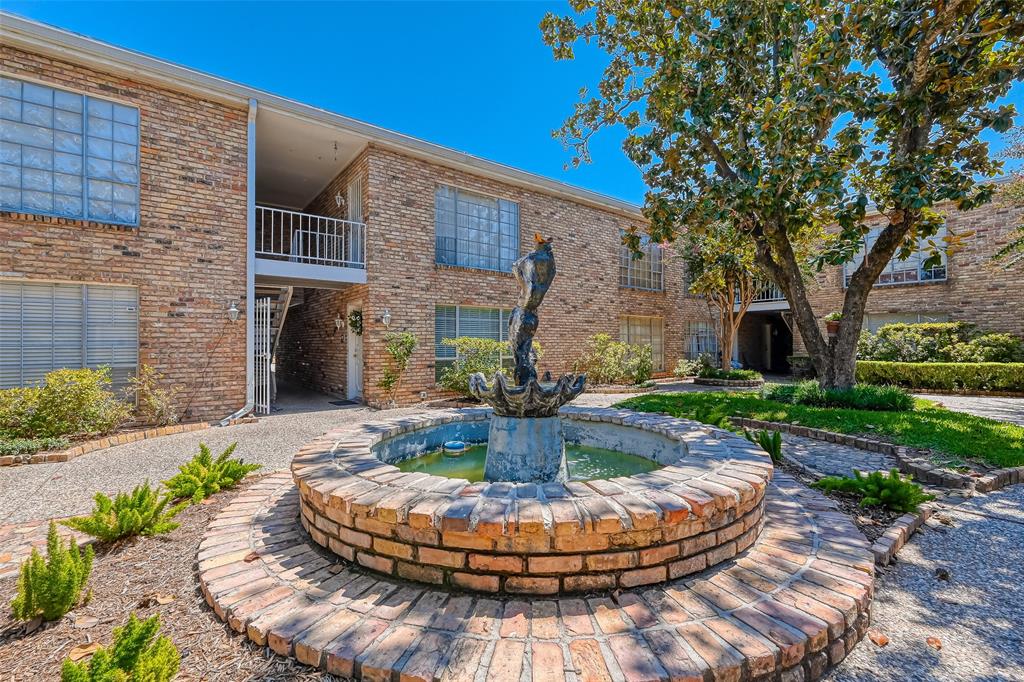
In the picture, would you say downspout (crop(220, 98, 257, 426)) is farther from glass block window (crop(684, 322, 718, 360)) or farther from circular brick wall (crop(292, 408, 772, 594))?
glass block window (crop(684, 322, 718, 360))

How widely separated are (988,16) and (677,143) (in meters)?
3.77

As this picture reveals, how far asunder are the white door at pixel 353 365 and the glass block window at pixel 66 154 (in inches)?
168

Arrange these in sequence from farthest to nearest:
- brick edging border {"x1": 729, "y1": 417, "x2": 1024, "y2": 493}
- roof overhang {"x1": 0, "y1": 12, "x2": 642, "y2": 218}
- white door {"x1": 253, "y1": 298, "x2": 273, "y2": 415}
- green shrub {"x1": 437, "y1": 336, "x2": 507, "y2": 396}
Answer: green shrub {"x1": 437, "y1": 336, "x2": 507, "y2": 396}
white door {"x1": 253, "y1": 298, "x2": 273, "y2": 415}
roof overhang {"x1": 0, "y1": 12, "x2": 642, "y2": 218}
brick edging border {"x1": 729, "y1": 417, "x2": 1024, "y2": 493}

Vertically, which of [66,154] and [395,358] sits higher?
[66,154]

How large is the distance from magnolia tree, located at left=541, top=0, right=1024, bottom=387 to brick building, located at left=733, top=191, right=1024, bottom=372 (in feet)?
20.8

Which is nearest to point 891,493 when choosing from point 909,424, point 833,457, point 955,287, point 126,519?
point 833,457

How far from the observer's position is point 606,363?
1231 centimetres

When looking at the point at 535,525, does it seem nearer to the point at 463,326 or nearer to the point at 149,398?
the point at 149,398

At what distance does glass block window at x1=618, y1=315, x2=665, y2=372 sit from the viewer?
1420 cm

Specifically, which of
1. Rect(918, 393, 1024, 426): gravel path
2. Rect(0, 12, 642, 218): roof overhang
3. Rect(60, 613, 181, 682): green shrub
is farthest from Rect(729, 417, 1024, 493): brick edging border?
Rect(0, 12, 642, 218): roof overhang

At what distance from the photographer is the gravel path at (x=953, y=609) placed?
1.64m

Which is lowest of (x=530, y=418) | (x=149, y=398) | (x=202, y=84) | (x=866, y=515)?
(x=866, y=515)

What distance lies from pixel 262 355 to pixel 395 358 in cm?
253

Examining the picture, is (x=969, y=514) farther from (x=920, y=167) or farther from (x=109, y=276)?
(x=109, y=276)
